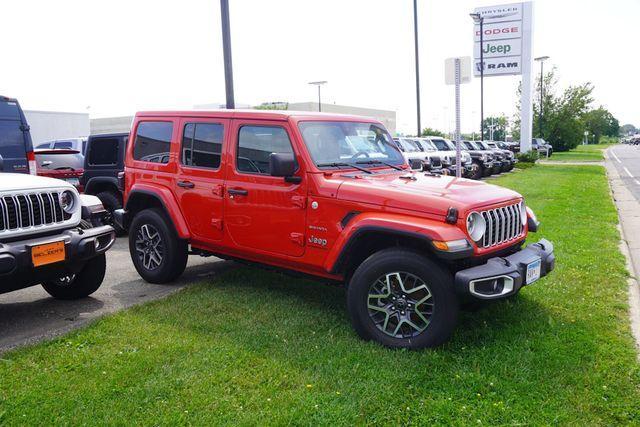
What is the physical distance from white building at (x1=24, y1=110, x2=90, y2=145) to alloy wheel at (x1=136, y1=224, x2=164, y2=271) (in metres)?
20.7

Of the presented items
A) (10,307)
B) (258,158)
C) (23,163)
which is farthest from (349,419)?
(23,163)

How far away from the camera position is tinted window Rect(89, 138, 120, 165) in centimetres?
975

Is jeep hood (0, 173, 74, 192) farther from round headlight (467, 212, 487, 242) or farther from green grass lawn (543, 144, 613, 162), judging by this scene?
green grass lawn (543, 144, 613, 162)

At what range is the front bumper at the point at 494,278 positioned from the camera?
4023mm

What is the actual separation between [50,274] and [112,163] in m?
5.20

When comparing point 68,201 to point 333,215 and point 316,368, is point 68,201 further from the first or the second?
A: point 316,368

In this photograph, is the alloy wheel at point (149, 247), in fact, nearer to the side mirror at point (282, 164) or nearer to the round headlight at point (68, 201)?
the round headlight at point (68, 201)

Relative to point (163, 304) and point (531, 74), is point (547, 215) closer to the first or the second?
point (163, 304)

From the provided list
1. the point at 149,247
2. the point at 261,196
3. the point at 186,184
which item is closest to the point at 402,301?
the point at 261,196

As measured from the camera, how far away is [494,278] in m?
4.10

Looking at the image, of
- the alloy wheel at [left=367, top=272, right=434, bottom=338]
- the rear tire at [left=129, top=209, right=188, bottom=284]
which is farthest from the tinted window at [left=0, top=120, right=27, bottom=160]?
the alloy wheel at [left=367, top=272, right=434, bottom=338]

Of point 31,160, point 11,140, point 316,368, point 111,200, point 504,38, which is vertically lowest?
point 316,368

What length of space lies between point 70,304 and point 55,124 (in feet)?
72.7

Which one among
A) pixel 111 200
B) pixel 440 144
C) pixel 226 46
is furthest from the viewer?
pixel 440 144
